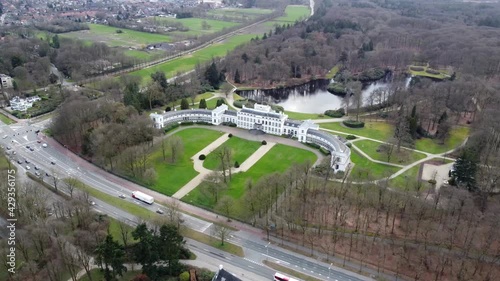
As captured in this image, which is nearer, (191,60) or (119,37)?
(191,60)

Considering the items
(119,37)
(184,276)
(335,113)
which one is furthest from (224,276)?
(119,37)

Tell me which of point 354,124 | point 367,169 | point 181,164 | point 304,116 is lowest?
point 181,164

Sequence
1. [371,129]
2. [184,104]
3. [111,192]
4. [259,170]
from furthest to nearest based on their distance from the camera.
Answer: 1. [184,104]
2. [371,129]
3. [259,170]
4. [111,192]

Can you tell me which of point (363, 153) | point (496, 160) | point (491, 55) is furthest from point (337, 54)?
point (496, 160)

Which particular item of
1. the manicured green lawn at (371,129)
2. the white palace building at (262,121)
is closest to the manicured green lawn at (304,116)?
the manicured green lawn at (371,129)

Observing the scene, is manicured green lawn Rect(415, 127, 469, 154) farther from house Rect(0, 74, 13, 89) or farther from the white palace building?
house Rect(0, 74, 13, 89)

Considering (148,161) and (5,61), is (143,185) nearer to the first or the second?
(148,161)

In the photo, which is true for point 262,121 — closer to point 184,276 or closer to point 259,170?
point 259,170

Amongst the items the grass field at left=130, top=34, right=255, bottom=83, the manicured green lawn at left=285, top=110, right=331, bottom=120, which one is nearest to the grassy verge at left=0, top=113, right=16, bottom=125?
the grass field at left=130, top=34, right=255, bottom=83
